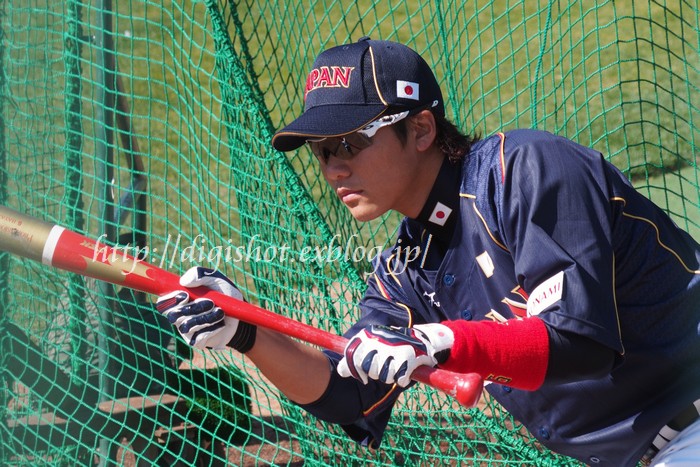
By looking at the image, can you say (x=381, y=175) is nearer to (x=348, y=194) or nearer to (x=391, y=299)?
(x=348, y=194)

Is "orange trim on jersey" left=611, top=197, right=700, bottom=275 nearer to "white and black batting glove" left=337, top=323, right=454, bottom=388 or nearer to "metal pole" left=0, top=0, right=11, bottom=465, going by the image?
"white and black batting glove" left=337, top=323, right=454, bottom=388

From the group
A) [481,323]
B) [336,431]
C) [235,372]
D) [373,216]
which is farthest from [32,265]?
[481,323]

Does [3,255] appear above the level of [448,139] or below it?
below

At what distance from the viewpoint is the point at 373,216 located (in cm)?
225

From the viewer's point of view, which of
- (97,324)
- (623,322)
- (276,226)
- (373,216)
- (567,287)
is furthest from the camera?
(97,324)

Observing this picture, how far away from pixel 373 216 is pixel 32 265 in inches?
81.2

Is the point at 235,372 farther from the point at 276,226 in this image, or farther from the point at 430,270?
the point at 430,270

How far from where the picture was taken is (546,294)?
6.29 ft

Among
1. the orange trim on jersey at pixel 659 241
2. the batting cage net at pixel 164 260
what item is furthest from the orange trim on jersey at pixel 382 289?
the batting cage net at pixel 164 260

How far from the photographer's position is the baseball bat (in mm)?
2186

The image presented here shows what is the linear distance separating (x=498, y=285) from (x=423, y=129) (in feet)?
1.33

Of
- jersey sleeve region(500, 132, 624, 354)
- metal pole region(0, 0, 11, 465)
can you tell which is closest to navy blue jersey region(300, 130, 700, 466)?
jersey sleeve region(500, 132, 624, 354)

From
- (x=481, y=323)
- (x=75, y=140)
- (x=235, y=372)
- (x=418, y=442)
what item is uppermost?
(x=75, y=140)

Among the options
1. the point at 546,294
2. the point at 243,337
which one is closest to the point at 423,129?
the point at 546,294
